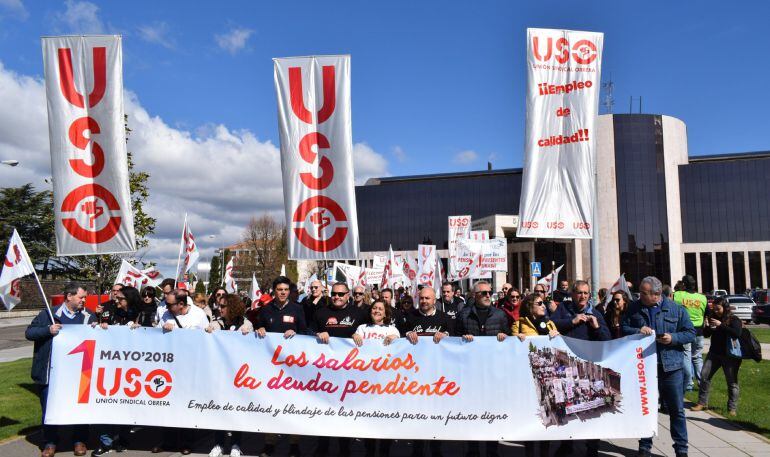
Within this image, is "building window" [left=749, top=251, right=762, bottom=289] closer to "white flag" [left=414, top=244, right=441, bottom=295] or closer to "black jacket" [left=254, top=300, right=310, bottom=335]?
"white flag" [left=414, top=244, right=441, bottom=295]

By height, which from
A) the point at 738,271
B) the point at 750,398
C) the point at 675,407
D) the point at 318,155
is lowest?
the point at 738,271

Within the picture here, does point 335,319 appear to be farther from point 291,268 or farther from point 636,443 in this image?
point 291,268

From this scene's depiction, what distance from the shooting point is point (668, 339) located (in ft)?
19.8

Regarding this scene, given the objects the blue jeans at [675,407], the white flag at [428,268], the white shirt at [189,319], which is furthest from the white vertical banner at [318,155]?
the white flag at [428,268]

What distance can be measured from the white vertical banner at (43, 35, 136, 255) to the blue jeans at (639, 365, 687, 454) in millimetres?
6911

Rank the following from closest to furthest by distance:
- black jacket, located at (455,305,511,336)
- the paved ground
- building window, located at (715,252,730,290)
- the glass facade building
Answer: the paved ground < black jacket, located at (455,305,511,336) < the glass facade building < building window, located at (715,252,730,290)

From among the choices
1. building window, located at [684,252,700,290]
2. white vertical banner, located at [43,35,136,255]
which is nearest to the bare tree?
building window, located at [684,252,700,290]

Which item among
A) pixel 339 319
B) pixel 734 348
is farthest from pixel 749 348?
pixel 339 319

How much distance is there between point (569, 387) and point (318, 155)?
4.52 meters

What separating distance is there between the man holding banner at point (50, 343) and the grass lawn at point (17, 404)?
1.10 meters

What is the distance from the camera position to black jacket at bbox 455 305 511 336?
657cm

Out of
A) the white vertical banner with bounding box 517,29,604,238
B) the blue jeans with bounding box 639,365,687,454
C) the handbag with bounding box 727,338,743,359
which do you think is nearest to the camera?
the blue jeans with bounding box 639,365,687,454

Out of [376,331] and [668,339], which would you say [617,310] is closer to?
[668,339]

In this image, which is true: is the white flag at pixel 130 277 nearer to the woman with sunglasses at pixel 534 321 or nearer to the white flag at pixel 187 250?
the white flag at pixel 187 250
